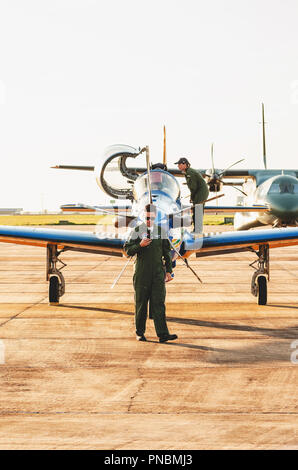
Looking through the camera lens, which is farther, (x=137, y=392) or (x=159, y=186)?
(x=159, y=186)

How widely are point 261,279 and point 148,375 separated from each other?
5.32 meters

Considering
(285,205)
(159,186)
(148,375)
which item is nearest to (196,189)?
(159,186)

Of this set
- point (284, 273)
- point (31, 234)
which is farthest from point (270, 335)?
point (284, 273)

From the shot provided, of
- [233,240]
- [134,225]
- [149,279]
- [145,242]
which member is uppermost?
[134,225]

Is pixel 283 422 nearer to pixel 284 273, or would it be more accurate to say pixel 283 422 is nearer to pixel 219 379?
pixel 219 379

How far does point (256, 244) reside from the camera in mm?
10320

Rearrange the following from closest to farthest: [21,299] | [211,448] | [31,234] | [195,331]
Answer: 1. [211,448]
2. [195,331]
3. [31,234]
4. [21,299]

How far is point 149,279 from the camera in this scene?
7.44m

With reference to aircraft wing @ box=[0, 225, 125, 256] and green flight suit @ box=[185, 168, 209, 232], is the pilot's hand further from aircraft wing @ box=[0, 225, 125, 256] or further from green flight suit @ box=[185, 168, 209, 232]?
green flight suit @ box=[185, 168, 209, 232]

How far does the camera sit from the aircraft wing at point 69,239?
9883 mm

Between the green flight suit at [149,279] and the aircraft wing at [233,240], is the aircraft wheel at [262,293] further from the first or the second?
the green flight suit at [149,279]

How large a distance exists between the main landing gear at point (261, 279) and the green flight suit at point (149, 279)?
11.7 feet

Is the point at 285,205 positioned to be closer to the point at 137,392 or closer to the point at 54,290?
the point at 54,290

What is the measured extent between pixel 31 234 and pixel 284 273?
909 centimetres
